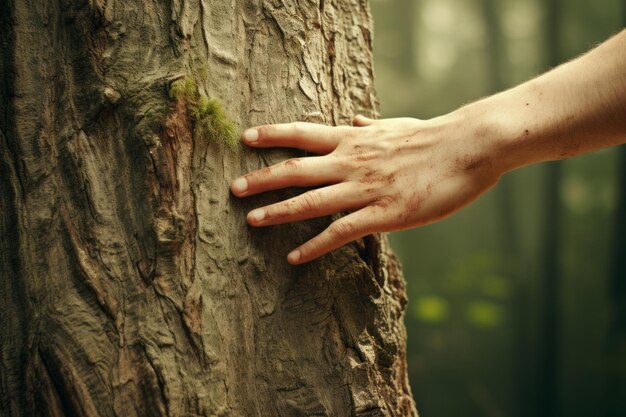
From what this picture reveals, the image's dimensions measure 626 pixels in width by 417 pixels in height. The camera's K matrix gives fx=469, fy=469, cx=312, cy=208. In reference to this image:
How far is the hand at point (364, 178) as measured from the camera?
2.41 feet

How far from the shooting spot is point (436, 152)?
0.77 m

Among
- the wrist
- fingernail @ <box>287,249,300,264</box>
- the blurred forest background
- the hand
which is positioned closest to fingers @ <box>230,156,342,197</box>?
the hand

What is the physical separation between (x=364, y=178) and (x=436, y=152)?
128 millimetres

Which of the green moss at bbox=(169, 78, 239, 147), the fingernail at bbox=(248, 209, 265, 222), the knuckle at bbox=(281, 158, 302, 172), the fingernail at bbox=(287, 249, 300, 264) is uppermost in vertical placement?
the green moss at bbox=(169, 78, 239, 147)

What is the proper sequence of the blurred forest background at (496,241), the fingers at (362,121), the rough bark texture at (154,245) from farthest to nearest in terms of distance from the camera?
the blurred forest background at (496,241) → the fingers at (362,121) → the rough bark texture at (154,245)

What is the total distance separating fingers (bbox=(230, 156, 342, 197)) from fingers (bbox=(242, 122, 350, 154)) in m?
0.03

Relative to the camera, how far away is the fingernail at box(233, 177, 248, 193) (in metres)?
0.74

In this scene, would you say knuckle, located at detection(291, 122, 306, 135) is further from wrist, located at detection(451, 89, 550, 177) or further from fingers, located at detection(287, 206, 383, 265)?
wrist, located at detection(451, 89, 550, 177)

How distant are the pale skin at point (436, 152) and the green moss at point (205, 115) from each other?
4cm

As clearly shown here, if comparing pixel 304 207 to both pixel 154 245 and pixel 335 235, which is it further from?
pixel 154 245

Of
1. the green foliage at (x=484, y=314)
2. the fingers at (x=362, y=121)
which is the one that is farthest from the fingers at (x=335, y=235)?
the green foliage at (x=484, y=314)

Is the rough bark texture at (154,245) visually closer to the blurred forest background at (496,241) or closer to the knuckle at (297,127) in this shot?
the knuckle at (297,127)

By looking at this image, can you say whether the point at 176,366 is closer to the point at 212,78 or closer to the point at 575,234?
the point at 212,78

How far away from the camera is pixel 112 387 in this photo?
26.3 inches
